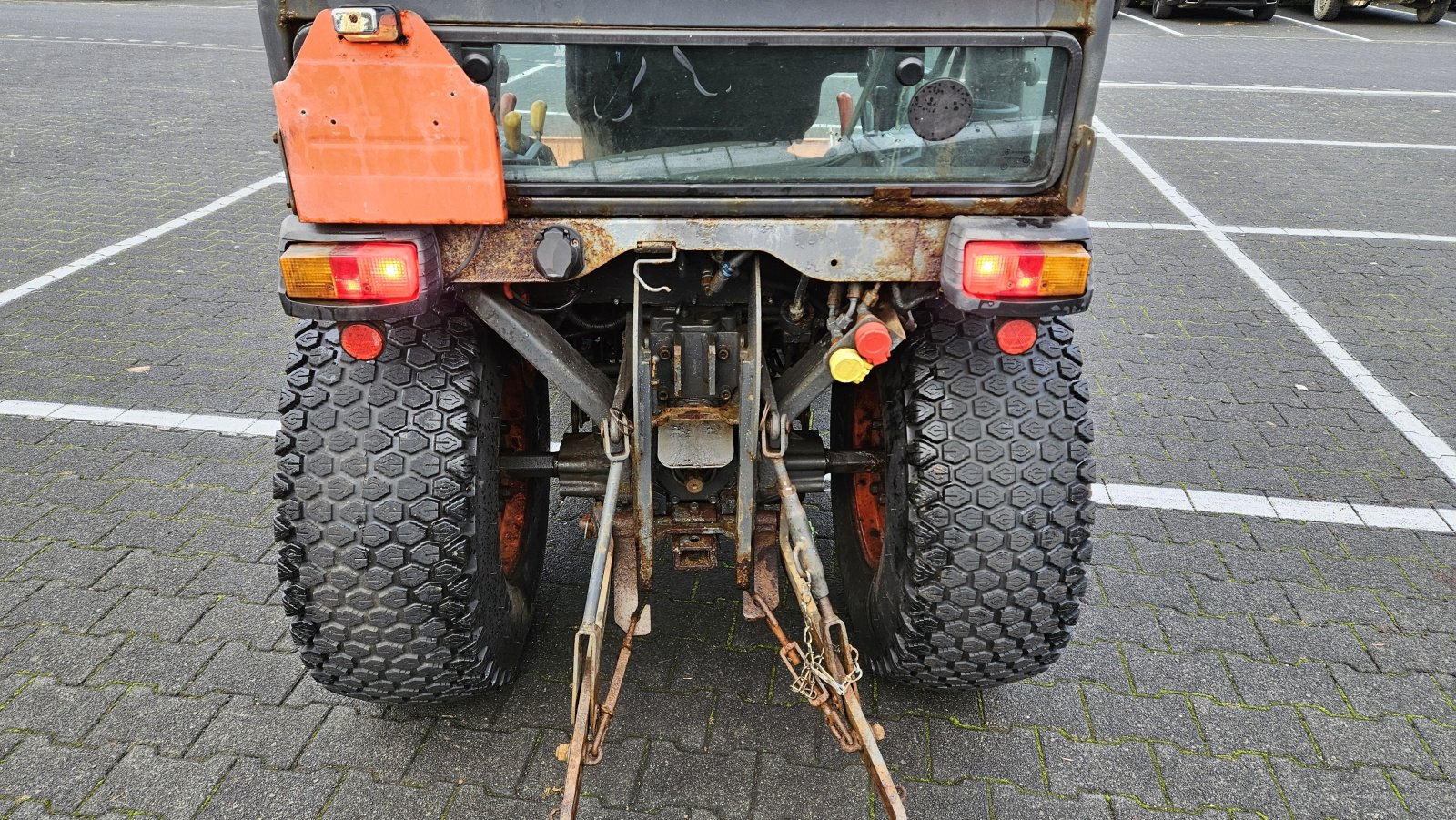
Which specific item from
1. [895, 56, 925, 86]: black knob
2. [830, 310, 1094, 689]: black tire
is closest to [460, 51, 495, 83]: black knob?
[895, 56, 925, 86]: black knob

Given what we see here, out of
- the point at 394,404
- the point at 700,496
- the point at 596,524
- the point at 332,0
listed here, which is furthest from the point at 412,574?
the point at 332,0

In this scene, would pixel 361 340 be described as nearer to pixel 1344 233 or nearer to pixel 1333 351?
pixel 1333 351

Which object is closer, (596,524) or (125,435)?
(596,524)

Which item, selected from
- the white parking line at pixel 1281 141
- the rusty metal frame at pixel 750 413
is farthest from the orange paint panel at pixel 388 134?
the white parking line at pixel 1281 141

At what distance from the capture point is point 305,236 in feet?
6.86

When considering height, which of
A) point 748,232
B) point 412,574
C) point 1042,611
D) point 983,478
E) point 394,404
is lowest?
point 1042,611

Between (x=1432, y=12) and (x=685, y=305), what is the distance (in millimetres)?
19835

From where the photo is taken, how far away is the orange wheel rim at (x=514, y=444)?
3021 mm

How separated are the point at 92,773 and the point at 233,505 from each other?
4.48ft

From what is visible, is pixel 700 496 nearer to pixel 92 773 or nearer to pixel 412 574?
pixel 412 574

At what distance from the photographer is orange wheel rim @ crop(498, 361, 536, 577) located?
3.02 m

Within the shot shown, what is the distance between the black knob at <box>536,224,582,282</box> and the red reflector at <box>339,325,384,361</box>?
0.49 metres

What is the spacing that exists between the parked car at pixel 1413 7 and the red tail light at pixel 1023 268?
748 inches

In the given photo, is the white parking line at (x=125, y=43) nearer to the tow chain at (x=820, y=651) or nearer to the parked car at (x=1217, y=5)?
the tow chain at (x=820, y=651)
